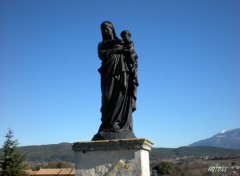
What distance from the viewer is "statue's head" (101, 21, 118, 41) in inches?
264

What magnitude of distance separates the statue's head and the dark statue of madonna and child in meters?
0.12

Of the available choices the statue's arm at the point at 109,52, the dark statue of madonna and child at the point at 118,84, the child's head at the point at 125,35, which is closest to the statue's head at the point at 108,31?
the dark statue of madonna and child at the point at 118,84

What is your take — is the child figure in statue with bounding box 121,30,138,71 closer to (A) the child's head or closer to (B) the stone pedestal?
(A) the child's head

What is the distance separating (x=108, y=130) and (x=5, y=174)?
96.1ft

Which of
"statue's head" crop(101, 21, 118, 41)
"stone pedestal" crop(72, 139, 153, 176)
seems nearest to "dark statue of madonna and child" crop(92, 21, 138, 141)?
"statue's head" crop(101, 21, 118, 41)

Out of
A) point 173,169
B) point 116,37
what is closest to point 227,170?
point 173,169

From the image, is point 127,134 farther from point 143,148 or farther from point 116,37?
point 116,37

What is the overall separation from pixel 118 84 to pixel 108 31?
119 cm

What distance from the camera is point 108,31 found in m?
6.70

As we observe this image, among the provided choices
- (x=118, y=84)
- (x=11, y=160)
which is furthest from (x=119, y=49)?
(x=11, y=160)

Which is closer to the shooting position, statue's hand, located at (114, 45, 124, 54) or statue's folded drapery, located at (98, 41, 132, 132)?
statue's folded drapery, located at (98, 41, 132, 132)

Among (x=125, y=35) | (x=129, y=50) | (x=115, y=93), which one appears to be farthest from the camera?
(x=125, y=35)

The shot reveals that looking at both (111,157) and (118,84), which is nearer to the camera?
(111,157)

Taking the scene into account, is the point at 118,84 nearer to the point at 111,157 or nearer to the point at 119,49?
the point at 119,49
